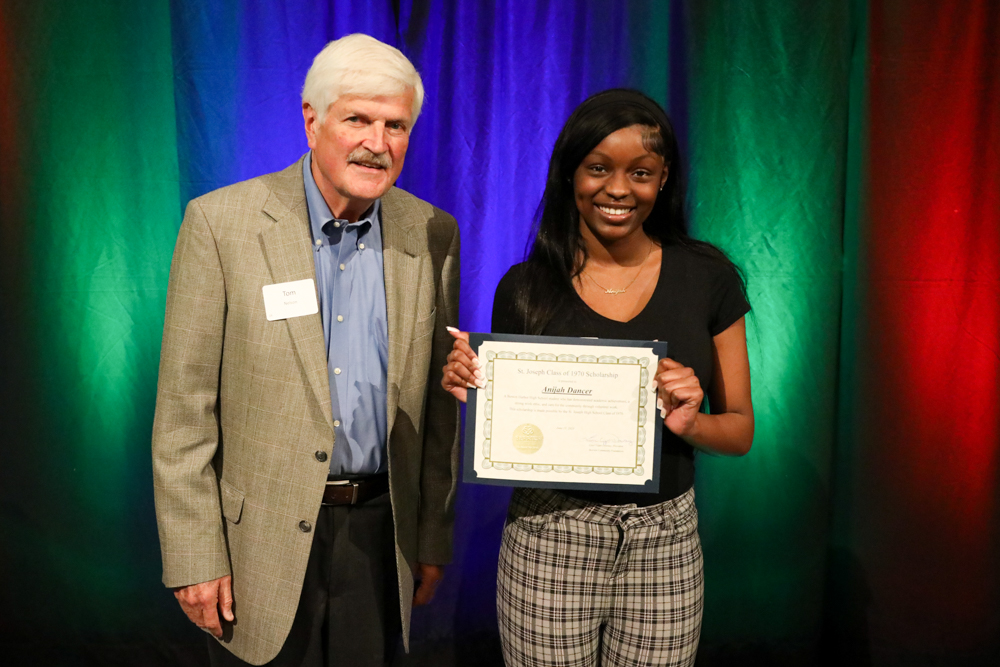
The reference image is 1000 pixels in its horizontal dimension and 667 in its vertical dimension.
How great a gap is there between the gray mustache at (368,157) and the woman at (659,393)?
0.36 metres

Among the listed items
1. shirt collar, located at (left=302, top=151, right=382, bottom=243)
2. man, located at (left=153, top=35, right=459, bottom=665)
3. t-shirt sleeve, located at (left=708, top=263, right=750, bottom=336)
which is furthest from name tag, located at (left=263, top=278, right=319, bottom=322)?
t-shirt sleeve, located at (left=708, top=263, right=750, bottom=336)

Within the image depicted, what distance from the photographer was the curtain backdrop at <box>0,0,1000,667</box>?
2367mm

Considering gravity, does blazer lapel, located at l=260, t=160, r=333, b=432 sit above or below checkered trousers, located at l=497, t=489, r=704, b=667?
above

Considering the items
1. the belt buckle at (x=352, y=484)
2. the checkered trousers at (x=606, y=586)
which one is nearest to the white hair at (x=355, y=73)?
the belt buckle at (x=352, y=484)

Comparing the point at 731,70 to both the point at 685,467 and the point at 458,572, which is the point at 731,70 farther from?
the point at 458,572

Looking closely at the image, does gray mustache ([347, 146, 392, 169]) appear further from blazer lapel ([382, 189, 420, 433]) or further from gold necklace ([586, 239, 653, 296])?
gold necklace ([586, 239, 653, 296])

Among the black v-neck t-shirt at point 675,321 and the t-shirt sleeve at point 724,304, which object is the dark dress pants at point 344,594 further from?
the t-shirt sleeve at point 724,304

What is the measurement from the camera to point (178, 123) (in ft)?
7.54

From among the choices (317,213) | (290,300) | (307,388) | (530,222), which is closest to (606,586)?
(307,388)

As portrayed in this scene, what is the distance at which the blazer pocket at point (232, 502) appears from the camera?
1.50 meters

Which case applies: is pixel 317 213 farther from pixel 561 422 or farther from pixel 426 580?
pixel 426 580

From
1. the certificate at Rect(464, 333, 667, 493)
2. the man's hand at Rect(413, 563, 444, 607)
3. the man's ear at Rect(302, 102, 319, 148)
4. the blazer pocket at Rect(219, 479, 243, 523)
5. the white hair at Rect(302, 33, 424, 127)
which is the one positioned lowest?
the man's hand at Rect(413, 563, 444, 607)

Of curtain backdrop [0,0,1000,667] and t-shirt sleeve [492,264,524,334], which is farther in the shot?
curtain backdrop [0,0,1000,667]

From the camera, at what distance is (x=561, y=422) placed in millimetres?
1394
